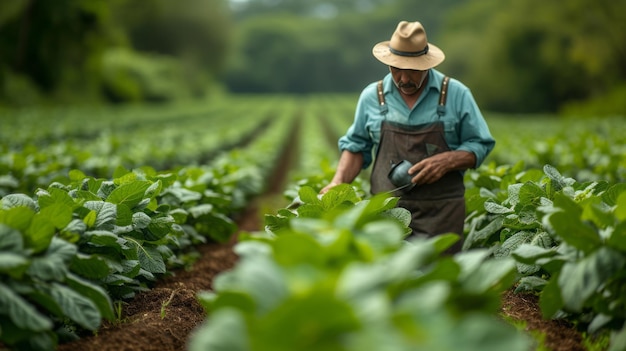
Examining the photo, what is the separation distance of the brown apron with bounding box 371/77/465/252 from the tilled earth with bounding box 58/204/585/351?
0.65 m

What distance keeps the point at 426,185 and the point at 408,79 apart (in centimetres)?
69

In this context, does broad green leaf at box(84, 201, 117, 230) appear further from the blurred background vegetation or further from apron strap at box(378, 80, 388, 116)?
the blurred background vegetation

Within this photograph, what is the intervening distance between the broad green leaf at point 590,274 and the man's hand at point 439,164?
1.45m

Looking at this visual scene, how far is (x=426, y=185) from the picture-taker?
149 inches

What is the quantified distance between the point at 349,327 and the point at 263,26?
101173 mm

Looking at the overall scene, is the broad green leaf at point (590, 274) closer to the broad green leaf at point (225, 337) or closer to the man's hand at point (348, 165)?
the broad green leaf at point (225, 337)

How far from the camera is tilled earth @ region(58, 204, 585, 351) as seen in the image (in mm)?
2639

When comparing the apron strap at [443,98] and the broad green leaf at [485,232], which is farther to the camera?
the apron strap at [443,98]

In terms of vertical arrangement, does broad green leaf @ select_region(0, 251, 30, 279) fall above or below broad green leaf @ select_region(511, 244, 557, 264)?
above

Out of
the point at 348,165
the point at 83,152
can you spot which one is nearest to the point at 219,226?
the point at 348,165

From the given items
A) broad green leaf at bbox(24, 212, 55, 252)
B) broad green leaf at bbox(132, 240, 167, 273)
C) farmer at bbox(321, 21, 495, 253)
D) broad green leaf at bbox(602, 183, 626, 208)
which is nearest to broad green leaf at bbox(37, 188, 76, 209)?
broad green leaf at bbox(132, 240, 167, 273)

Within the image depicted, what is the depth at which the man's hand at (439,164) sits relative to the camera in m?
3.59

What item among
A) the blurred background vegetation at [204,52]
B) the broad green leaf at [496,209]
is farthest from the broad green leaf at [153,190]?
the blurred background vegetation at [204,52]

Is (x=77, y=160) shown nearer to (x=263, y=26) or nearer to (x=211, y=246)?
(x=211, y=246)
